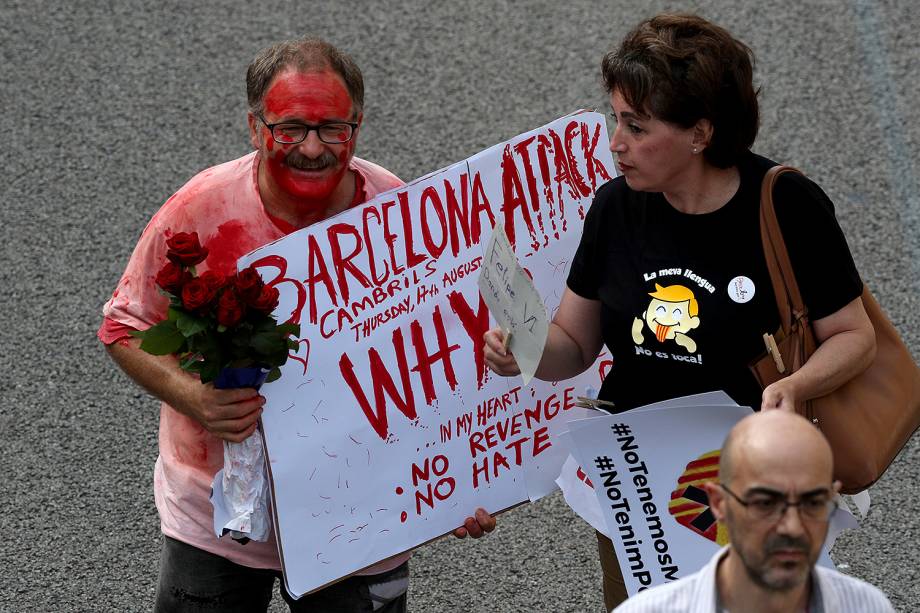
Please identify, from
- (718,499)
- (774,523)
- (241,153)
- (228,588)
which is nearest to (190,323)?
(228,588)

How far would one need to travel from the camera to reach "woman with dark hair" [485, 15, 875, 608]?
114 inches

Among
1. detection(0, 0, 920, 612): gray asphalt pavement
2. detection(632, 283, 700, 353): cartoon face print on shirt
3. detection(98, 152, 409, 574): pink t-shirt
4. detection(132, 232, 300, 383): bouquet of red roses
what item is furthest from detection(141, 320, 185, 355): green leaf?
detection(0, 0, 920, 612): gray asphalt pavement

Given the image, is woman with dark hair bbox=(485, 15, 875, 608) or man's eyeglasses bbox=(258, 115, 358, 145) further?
man's eyeglasses bbox=(258, 115, 358, 145)

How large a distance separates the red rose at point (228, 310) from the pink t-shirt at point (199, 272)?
12.9 inches

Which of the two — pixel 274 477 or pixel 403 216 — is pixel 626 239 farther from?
pixel 274 477

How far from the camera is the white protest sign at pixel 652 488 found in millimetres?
3012

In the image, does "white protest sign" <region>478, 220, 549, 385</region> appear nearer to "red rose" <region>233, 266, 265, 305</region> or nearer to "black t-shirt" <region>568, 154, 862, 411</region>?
"black t-shirt" <region>568, 154, 862, 411</region>

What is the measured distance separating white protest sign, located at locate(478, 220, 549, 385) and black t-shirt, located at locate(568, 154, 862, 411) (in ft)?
0.74

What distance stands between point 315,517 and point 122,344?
621 mm

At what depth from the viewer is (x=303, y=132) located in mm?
3062

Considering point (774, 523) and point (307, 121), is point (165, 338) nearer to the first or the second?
point (307, 121)

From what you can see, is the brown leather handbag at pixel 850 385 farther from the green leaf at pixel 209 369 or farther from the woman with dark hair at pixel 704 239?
the green leaf at pixel 209 369

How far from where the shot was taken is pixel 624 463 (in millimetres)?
3072

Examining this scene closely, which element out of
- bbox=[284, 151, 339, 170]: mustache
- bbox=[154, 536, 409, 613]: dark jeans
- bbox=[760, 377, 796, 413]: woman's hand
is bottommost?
bbox=[154, 536, 409, 613]: dark jeans
